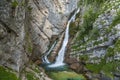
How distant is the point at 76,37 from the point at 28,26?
11057mm

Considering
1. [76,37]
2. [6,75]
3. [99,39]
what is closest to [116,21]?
[99,39]

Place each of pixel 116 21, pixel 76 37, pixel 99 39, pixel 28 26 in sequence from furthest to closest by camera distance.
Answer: pixel 76 37 < pixel 116 21 < pixel 99 39 < pixel 28 26

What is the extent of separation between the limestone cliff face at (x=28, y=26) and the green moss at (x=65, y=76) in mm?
4549

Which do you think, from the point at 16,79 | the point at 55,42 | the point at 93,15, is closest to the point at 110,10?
the point at 93,15

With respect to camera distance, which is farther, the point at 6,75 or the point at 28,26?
the point at 28,26

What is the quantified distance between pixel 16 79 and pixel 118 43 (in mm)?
20635

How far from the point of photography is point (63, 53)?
43656mm

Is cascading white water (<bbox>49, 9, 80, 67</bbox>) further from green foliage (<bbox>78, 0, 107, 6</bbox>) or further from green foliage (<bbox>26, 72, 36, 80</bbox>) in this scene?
green foliage (<bbox>26, 72, 36, 80</bbox>)

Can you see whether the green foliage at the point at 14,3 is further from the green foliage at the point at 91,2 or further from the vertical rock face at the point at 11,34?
the green foliage at the point at 91,2

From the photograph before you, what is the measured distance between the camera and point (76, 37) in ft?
151

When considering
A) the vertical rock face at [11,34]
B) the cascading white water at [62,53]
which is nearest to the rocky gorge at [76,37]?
the cascading white water at [62,53]

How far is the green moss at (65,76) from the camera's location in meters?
36.2

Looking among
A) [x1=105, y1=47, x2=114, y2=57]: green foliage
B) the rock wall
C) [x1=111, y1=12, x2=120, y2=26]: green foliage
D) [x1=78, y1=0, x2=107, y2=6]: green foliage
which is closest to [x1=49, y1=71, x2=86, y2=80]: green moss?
the rock wall

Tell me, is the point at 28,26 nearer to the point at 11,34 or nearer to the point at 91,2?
the point at 11,34
